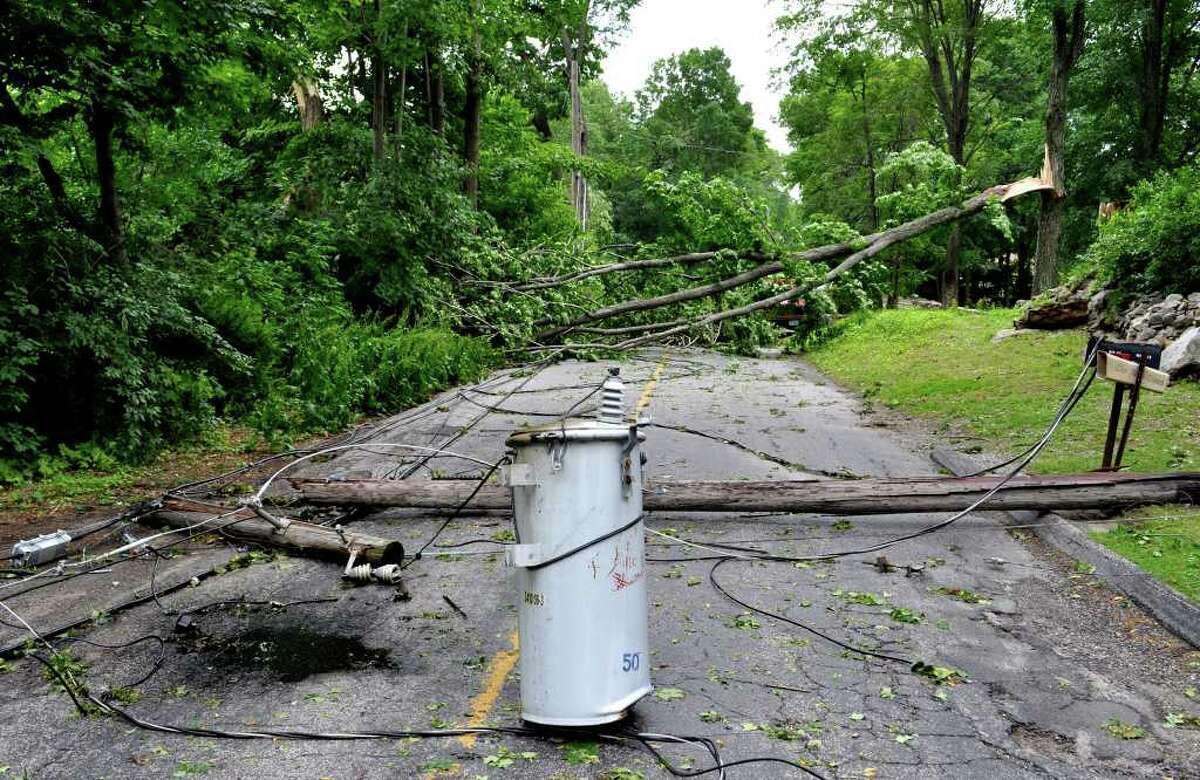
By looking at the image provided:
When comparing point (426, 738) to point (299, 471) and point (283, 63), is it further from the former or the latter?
point (283, 63)

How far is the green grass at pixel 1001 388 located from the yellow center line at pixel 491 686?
5906 mm

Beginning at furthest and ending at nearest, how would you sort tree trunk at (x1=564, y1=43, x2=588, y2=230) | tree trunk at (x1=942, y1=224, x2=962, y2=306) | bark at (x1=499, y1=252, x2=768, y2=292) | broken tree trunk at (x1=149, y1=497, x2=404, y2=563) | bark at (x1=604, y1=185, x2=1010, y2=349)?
1. tree trunk at (x1=564, y1=43, x2=588, y2=230)
2. tree trunk at (x1=942, y1=224, x2=962, y2=306)
3. bark at (x1=499, y1=252, x2=768, y2=292)
4. bark at (x1=604, y1=185, x2=1010, y2=349)
5. broken tree trunk at (x1=149, y1=497, x2=404, y2=563)

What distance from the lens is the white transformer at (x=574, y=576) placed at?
3574 mm

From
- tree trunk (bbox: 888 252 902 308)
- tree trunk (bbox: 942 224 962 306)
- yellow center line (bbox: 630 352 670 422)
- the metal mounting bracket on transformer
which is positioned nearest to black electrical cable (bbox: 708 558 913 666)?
the metal mounting bracket on transformer

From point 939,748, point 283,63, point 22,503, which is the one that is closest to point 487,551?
point 939,748

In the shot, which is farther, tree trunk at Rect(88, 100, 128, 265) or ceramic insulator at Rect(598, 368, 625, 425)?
tree trunk at Rect(88, 100, 128, 265)

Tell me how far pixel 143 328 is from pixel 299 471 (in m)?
2.36

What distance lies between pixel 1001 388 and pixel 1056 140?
1080 cm

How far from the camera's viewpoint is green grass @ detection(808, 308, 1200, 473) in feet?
30.1

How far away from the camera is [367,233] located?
Result: 53.3ft

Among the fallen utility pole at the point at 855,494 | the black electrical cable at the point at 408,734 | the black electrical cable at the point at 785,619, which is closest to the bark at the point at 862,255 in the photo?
the fallen utility pole at the point at 855,494

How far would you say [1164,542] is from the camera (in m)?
6.14

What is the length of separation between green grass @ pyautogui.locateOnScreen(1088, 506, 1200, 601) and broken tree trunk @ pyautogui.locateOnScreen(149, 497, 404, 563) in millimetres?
4721

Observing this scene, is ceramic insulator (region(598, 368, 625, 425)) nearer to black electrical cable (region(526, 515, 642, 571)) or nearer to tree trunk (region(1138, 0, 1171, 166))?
black electrical cable (region(526, 515, 642, 571))
